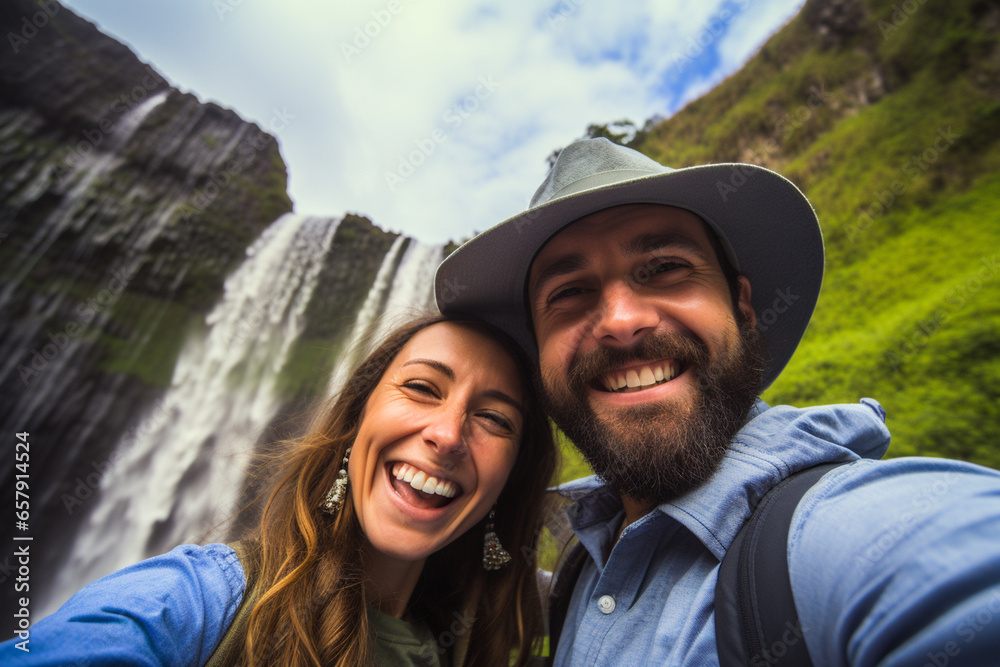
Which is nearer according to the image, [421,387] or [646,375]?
[646,375]

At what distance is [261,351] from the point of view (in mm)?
12461

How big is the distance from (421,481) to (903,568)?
1.38m

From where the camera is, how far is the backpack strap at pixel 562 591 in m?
1.71

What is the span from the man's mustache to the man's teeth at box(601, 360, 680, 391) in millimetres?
30

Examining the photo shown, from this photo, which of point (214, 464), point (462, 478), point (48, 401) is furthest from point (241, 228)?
point (462, 478)

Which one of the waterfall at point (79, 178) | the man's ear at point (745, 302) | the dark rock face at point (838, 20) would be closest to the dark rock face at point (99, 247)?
the waterfall at point (79, 178)

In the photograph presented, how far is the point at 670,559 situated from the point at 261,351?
13565mm

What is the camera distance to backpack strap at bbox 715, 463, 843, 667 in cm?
84

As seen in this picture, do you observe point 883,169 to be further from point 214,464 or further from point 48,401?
point 48,401

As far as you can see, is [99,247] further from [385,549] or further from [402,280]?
[385,549]

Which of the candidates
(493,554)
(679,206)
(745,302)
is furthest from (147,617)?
(745,302)

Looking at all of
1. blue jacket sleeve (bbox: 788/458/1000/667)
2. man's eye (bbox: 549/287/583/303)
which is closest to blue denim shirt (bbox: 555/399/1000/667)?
blue jacket sleeve (bbox: 788/458/1000/667)

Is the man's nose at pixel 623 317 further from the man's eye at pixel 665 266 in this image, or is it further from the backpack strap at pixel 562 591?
the backpack strap at pixel 562 591

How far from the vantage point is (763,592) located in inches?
35.8
